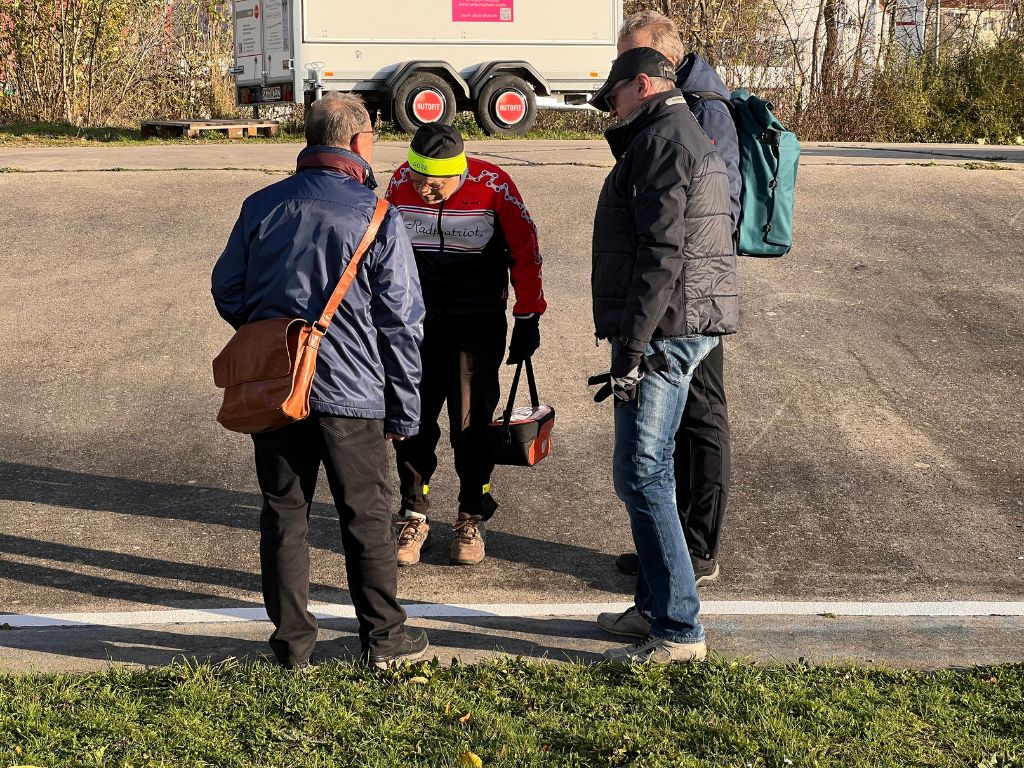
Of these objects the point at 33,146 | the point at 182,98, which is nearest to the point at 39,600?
the point at 33,146

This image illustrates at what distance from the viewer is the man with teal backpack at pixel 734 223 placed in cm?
435

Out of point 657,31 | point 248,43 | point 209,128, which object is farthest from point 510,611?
point 248,43

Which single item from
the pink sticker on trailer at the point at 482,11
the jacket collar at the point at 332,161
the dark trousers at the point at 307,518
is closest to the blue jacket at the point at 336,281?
the jacket collar at the point at 332,161

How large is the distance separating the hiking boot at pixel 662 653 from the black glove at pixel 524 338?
1495 millimetres

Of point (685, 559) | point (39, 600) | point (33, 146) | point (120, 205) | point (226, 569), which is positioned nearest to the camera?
point (685, 559)

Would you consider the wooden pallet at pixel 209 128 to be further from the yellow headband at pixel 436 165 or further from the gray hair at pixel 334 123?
the gray hair at pixel 334 123

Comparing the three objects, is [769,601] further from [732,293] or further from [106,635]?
[106,635]

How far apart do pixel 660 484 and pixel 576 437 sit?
268 cm

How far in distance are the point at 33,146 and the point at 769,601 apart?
13.9 meters

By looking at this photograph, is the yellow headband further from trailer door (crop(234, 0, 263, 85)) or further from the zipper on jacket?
trailer door (crop(234, 0, 263, 85))

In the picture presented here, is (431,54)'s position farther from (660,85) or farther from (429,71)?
(660,85)

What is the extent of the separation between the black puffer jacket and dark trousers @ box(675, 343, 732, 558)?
0.67 m

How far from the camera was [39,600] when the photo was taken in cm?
441

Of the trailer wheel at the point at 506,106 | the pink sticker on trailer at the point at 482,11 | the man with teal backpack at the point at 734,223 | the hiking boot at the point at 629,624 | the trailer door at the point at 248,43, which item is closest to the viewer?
the hiking boot at the point at 629,624
